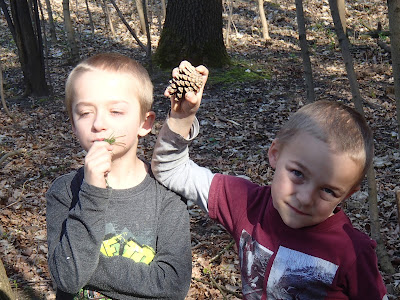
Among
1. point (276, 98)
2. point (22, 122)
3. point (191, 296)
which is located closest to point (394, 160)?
point (276, 98)

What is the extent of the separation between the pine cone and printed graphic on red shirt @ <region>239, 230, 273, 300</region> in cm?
68

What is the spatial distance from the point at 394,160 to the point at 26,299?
4419 millimetres

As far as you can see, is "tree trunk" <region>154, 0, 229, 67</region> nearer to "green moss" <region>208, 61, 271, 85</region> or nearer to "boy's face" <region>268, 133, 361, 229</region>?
"green moss" <region>208, 61, 271, 85</region>

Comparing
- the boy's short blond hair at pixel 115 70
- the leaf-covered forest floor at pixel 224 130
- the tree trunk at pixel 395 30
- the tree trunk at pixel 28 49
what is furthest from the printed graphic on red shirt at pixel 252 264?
the tree trunk at pixel 28 49

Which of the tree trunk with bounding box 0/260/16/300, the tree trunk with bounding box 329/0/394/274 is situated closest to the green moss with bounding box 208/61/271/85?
the tree trunk with bounding box 329/0/394/274

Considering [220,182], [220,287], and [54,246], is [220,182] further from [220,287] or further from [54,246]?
[220,287]

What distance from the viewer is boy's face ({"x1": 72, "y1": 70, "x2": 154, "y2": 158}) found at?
76.3 inches

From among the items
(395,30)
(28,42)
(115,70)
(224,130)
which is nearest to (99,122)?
(115,70)

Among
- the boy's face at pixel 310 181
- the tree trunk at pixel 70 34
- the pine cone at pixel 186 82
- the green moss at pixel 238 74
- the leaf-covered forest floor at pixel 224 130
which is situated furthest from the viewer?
the tree trunk at pixel 70 34

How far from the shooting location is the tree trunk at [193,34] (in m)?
8.85

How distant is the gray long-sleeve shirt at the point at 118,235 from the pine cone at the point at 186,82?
0.46 metres

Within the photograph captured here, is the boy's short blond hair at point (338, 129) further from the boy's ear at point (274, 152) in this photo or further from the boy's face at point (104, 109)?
the boy's face at point (104, 109)

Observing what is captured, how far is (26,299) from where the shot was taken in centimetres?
381

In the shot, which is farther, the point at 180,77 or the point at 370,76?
the point at 370,76
